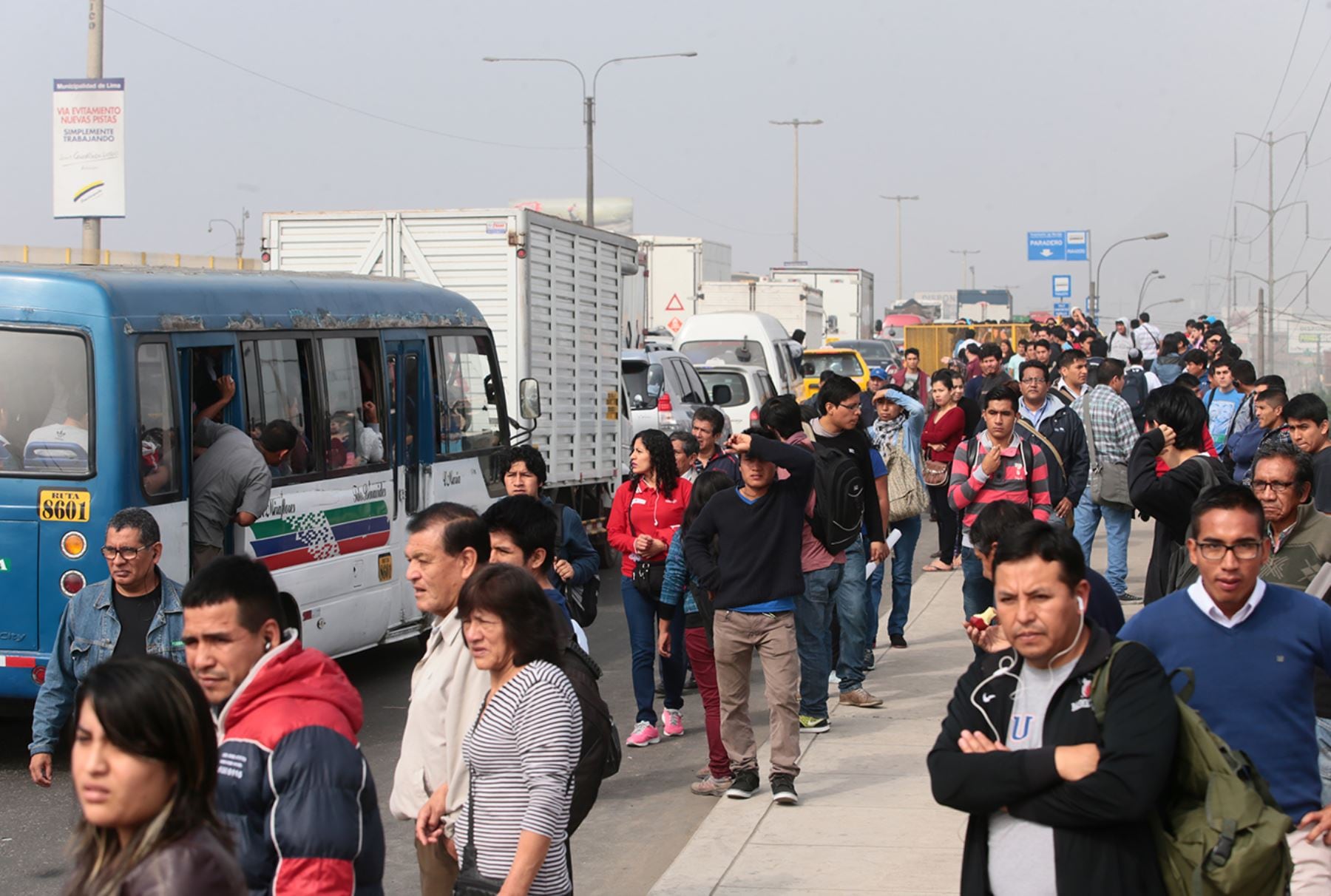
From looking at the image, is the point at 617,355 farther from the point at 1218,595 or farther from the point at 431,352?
the point at 1218,595

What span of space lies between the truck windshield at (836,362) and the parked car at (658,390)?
12831mm

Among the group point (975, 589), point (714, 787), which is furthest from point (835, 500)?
point (714, 787)

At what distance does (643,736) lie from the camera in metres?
8.97

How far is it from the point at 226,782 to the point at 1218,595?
2523 mm

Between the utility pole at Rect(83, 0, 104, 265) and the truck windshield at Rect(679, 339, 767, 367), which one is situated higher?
the utility pole at Rect(83, 0, 104, 265)

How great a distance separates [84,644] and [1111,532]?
8981 mm

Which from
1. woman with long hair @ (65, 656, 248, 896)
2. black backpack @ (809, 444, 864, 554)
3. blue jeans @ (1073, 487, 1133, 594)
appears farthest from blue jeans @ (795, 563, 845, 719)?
woman with long hair @ (65, 656, 248, 896)

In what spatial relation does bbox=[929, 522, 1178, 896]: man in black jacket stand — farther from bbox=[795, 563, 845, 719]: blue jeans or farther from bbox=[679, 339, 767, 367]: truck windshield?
bbox=[679, 339, 767, 367]: truck windshield

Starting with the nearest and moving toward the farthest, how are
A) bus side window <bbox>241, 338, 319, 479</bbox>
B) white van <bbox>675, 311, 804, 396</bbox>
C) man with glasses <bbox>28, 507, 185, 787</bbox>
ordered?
man with glasses <bbox>28, 507, 185, 787</bbox> < bus side window <bbox>241, 338, 319, 479</bbox> < white van <bbox>675, 311, 804, 396</bbox>

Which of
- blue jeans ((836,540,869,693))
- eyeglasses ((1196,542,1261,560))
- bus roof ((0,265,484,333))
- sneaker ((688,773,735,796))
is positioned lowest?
sneaker ((688,773,735,796))

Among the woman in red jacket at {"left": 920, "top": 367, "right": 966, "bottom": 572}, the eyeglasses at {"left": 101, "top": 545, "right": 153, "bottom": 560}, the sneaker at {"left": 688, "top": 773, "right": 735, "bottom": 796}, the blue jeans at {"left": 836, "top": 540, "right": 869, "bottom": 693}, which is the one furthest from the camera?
the woman in red jacket at {"left": 920, "top": 367, "right": 966, "bottom": 572}

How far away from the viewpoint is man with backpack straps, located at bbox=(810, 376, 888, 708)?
8.53 m

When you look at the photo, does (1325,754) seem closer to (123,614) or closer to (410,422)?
(123,614)

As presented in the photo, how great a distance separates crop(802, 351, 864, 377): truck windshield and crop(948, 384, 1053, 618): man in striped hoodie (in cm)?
2294
